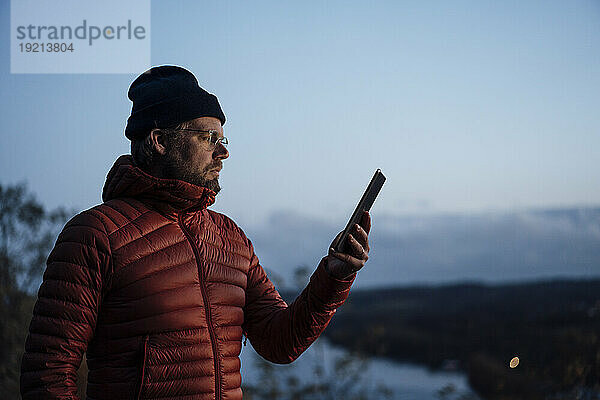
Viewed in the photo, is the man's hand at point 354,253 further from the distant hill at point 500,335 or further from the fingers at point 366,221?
the distant hill at point 500,335

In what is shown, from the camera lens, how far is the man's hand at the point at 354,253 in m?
1.71

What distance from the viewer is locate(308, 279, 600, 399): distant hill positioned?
4746 millimetres

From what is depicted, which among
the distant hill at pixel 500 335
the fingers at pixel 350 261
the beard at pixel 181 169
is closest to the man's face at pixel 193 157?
the beard at pixel 181 169

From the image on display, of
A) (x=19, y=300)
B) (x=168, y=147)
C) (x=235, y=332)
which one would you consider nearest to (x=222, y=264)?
Answer: (x=235, y=332)

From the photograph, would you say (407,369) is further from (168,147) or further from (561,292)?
(168,147)

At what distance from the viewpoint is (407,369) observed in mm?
5293

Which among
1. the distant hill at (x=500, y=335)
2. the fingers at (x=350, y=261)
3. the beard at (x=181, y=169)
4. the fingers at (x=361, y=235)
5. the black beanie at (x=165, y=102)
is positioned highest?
the black beanie at (x=165, y=102)

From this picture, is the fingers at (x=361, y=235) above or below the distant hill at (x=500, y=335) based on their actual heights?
above

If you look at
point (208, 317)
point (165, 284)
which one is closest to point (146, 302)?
point (165, 284)

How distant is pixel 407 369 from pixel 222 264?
12.5 ft

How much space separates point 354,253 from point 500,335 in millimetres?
4177

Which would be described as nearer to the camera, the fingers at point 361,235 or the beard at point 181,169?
the fingers at point 361,235

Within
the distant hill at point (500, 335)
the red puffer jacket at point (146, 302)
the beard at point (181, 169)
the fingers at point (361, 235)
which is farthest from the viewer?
the distant hill at point (500, 335)

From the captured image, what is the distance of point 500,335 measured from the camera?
549cm
